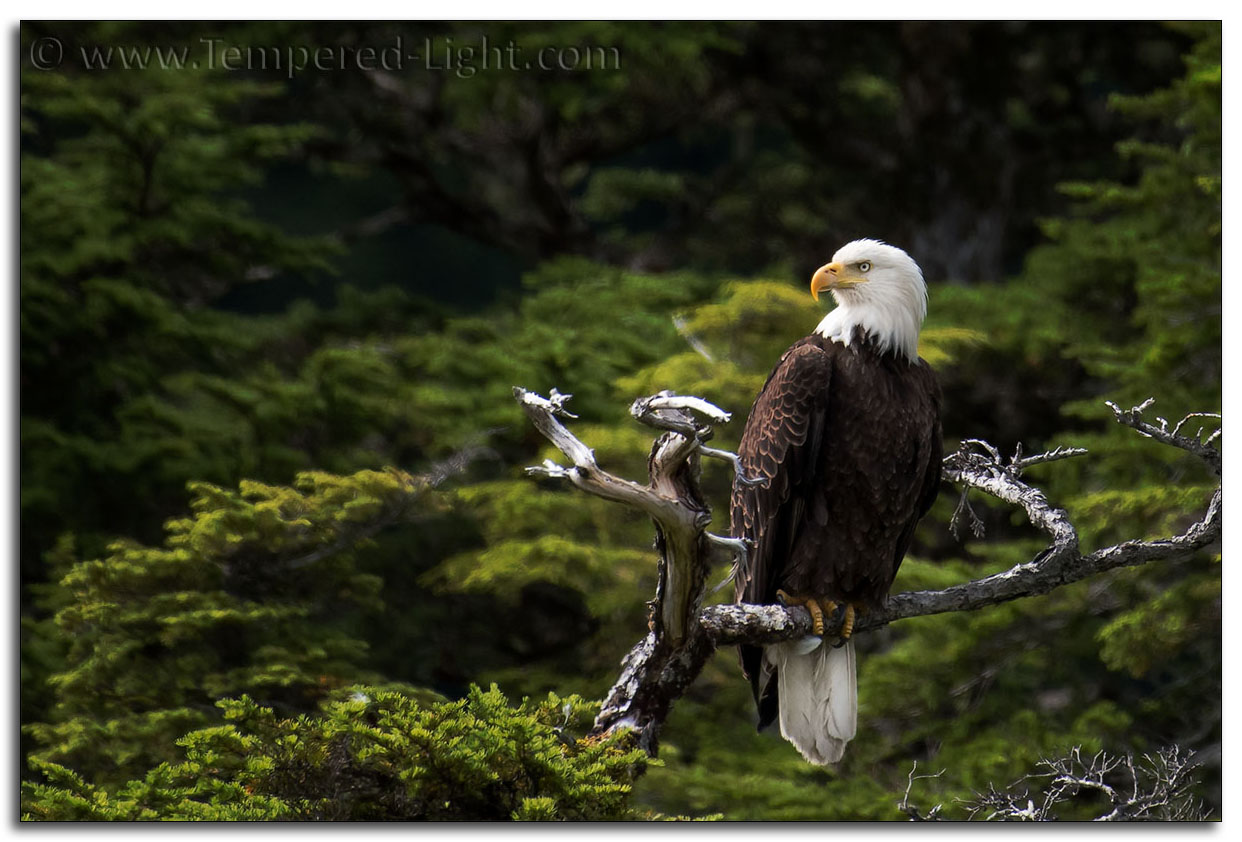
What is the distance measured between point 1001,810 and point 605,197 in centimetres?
581

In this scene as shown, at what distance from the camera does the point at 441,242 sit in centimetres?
1008

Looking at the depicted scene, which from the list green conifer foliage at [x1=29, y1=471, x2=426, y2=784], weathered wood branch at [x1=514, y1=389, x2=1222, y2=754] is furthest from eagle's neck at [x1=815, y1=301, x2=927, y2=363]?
green conifer foliage at [x1=29, y1=471, x2=426, y2=784]

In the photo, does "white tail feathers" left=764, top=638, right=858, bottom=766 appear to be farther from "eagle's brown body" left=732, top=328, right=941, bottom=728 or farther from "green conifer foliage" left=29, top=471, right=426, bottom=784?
"green conifer foliage" left=29, top=471, right=426, bottom=784

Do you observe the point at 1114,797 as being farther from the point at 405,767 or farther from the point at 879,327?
the point at 405,767

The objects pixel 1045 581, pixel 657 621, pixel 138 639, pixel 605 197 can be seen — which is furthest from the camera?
pixel 605 197

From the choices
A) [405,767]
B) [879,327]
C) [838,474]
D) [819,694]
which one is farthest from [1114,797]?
[405,767]

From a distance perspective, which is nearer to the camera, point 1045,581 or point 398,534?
point 1045,581

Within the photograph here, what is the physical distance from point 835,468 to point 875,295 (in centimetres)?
45

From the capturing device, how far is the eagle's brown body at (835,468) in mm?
3340

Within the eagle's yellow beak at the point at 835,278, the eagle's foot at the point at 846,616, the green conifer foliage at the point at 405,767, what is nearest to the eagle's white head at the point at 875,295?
the eagle's yellow beak at the point at 835,278

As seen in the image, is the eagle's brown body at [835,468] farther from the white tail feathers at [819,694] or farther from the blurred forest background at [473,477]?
the blurred forest background at [473,477]

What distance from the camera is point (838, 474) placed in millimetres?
3367
